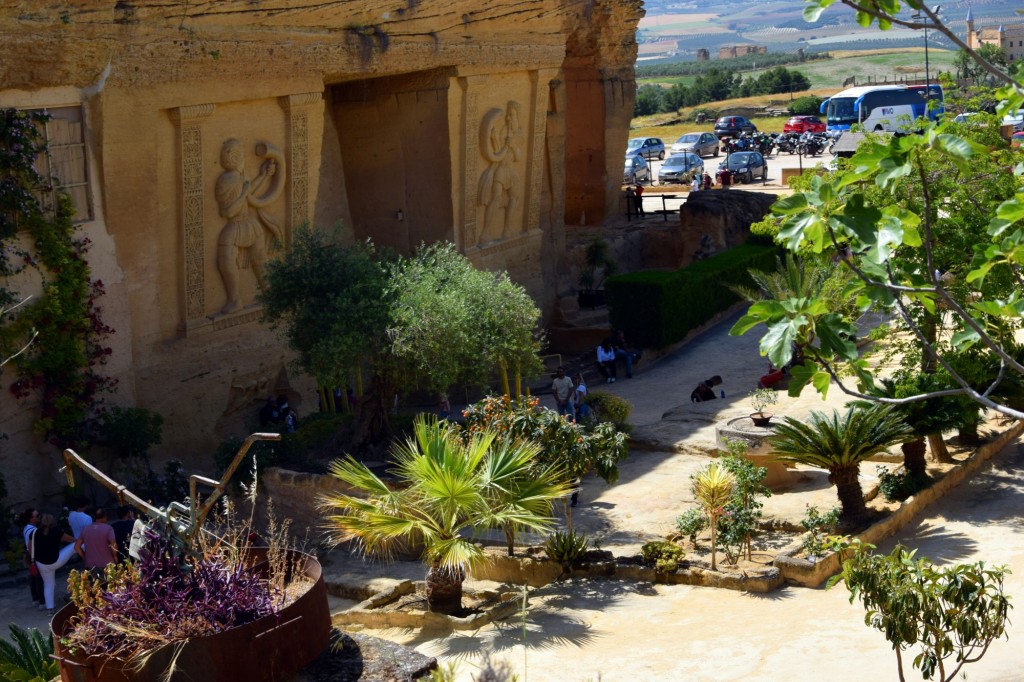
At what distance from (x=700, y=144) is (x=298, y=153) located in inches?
1299

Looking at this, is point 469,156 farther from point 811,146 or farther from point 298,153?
point 811,146

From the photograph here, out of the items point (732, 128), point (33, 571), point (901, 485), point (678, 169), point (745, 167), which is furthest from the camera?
point (732, 128)

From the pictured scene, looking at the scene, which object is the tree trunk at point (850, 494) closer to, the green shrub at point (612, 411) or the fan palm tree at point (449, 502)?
the fan palm tree at point (449, 502)

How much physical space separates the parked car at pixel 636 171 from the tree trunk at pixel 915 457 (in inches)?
1112

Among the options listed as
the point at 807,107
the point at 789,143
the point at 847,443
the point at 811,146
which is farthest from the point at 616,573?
the point at 807,107

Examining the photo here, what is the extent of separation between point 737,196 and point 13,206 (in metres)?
17.3

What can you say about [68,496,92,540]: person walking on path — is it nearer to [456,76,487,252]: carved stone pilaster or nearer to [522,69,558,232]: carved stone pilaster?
[456,76,487,252]: carved stone pilaster

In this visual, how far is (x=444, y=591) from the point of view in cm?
1155

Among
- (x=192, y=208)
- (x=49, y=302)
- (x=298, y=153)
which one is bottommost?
(x=49, y=302)

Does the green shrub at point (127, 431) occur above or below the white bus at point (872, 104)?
below

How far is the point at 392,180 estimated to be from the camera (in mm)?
21375

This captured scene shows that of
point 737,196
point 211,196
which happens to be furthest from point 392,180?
point 737,196

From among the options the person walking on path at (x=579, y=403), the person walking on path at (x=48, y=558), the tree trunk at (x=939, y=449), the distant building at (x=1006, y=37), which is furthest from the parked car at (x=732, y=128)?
the person walking on path at (x=48, y=558)

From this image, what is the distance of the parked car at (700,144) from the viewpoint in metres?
49.3
